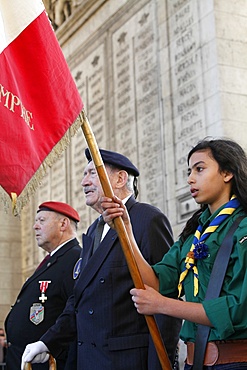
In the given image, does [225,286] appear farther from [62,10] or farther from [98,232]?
[62,10]

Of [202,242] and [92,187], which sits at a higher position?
[92,187]

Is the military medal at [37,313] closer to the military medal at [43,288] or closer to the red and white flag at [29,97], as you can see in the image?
the military medal at [43,288]

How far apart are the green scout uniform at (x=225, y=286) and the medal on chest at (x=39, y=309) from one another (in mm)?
1760

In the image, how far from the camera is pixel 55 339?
12.1 feet

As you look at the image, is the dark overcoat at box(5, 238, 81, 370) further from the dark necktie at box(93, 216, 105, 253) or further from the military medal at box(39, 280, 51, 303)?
the dark necktie at box(93, 216, 105, 253)

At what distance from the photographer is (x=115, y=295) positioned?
10.5 feet

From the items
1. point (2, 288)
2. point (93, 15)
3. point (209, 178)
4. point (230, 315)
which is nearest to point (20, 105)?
point (209, 178)

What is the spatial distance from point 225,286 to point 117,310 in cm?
84

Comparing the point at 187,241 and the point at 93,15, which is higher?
the point at 93,15

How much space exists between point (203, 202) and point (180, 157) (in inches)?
182

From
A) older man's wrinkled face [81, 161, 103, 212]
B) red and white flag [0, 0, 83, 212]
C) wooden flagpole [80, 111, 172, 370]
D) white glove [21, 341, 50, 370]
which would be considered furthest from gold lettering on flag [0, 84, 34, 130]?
white glove [21, 341, 50, 370]

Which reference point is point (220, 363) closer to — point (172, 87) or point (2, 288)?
point (172, 87)

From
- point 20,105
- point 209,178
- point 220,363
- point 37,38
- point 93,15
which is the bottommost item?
point 220,363

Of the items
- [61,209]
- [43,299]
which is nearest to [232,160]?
[43,299]
